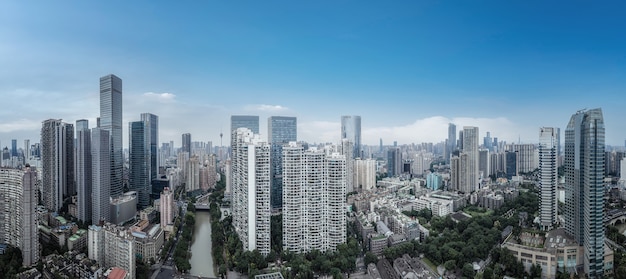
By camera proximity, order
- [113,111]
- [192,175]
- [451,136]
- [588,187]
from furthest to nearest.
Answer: [451,136] < [192,175] < [113,111] < [588,187]

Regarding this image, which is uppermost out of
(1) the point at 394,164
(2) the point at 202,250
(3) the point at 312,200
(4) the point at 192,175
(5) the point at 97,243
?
(3) the point at 312,200

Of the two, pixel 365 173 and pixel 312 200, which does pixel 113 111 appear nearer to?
pixel 312 200

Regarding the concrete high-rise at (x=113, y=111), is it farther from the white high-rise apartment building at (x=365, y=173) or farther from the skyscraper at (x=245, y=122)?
the white high-rise apartment building at (x=365, y=173)

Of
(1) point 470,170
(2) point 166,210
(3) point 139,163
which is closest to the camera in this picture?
(2) point 166,210

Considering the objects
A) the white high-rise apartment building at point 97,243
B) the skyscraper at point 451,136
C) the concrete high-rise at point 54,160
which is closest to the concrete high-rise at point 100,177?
the concrete high-rise at point 54,160

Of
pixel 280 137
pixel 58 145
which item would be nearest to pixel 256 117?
pixel 280 137

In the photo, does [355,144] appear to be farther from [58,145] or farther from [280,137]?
[58,145]

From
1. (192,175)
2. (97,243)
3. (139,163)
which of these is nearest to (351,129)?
(192,175)
